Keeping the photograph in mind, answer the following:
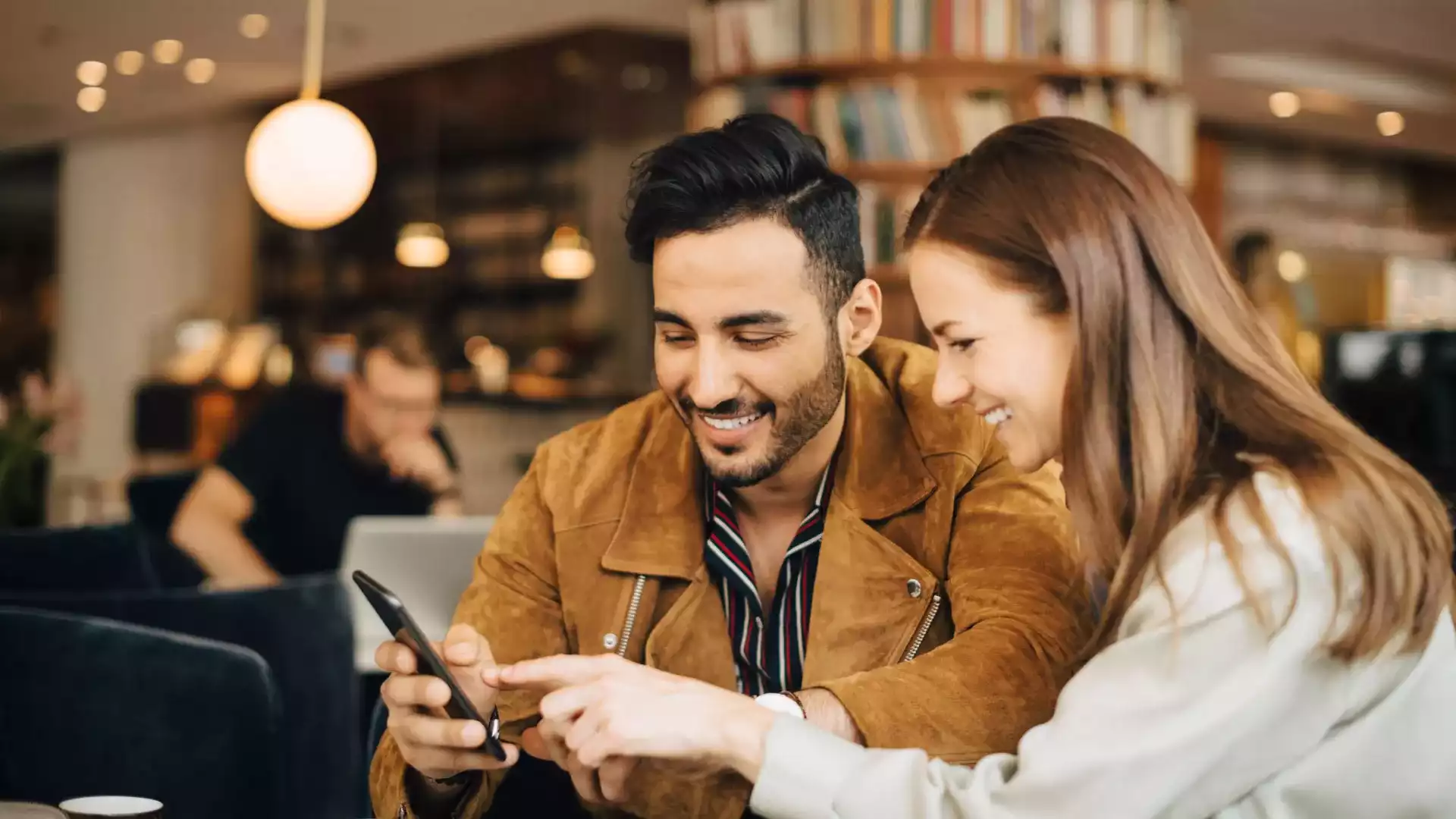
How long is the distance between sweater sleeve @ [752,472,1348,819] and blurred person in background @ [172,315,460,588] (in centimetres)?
287

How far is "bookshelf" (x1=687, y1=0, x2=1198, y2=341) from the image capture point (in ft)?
15.8

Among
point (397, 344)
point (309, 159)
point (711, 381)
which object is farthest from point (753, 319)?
point (309, 159)

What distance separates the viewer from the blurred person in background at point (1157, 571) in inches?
43.3

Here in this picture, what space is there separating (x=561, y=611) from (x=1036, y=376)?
2.19 feet

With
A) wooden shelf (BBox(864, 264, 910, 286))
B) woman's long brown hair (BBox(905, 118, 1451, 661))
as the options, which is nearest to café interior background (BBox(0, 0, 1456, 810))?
wooden shelf (BBox(864, 264, 910, 286))

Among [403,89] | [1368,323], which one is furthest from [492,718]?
[403,89]

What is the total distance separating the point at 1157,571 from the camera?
3.73ft

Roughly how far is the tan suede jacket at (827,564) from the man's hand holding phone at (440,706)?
110 mm

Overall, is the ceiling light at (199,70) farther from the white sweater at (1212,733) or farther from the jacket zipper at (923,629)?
the white sweater at (1212,733)

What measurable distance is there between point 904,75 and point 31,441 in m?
2.92

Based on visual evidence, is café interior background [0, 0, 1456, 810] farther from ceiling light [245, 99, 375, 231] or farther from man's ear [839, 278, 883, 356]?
man's ear [839, 278, 883, 356]

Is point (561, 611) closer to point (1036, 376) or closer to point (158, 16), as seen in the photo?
point (1036, 376)

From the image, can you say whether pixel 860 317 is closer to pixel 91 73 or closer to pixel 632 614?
pixel 632 614

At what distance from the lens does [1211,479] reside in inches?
46.1
